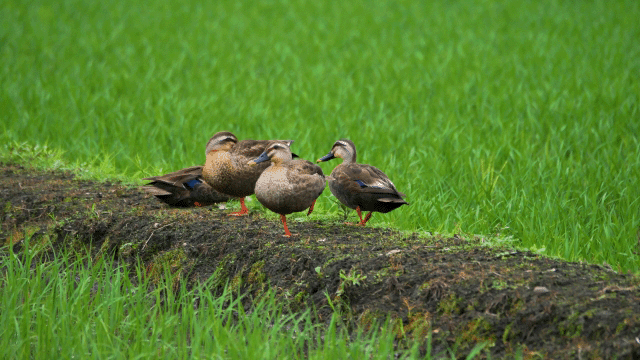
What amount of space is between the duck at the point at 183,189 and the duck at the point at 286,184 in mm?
893

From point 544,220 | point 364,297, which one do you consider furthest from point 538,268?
point 544,220

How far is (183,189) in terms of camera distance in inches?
194

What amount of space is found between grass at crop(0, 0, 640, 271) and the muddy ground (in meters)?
0.66

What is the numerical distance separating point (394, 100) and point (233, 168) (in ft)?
16.7

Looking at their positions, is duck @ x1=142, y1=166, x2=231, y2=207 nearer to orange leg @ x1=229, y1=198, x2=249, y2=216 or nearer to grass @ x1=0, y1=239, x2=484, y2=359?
orange leg @ x1=229, y1=198, x2=249, y2=216

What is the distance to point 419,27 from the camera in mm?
15586

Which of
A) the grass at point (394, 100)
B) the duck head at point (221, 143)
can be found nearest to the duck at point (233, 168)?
the duck head at point (221, 143)

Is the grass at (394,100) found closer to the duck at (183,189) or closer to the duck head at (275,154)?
the duck at (183,189)

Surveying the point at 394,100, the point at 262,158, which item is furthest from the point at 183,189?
the point at 394,100

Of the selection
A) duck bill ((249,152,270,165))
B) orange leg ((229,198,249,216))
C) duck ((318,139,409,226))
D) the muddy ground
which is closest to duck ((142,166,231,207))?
the muddy ground

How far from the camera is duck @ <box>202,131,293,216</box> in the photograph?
181 inches

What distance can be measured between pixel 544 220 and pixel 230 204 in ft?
8.32

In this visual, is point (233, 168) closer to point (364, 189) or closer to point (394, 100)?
point (364, 189)

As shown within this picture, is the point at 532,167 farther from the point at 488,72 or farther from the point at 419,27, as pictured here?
the point at 419,27
